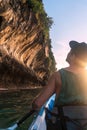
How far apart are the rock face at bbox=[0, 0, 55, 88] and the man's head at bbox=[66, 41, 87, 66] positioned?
2908 cm

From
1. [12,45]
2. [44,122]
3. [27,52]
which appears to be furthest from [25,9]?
[44,122]

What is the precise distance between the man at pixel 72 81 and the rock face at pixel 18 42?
29.1m

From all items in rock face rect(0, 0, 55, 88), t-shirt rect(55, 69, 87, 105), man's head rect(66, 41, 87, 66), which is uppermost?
rock face rect(0, 0, 55, 88)

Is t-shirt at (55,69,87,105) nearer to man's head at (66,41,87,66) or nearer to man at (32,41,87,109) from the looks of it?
man at (32,41,87,109)

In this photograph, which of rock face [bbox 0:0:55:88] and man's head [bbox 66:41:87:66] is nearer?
man's head [bbox 66:41:87:66]

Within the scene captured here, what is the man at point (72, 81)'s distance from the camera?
4.66 m

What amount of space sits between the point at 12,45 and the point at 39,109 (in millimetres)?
36121

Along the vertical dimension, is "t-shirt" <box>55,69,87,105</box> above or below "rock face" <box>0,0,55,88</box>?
below

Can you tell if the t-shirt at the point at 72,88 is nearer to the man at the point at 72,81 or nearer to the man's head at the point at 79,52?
the man at the point at 72,81

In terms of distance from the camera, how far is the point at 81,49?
470 centimetres

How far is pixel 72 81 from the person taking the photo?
4.68m

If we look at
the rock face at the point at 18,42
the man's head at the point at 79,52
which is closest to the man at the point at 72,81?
the man's head at the point at 79,52

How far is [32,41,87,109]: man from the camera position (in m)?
4.66

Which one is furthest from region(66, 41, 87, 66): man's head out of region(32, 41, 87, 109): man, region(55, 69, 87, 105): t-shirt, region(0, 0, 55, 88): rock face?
region(0, 0, 55, 88): rock face
